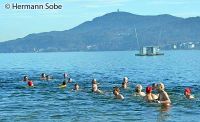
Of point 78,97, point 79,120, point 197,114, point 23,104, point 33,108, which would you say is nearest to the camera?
point 79,120

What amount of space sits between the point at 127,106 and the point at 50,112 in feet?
22.8

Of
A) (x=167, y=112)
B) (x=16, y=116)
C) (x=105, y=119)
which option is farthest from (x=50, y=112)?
(x=167, y=112)

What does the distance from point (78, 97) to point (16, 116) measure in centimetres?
1343

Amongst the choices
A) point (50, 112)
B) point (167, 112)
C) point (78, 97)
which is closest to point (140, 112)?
point (167, 112)

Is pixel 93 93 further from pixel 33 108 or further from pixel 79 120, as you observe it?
pixel 79 120

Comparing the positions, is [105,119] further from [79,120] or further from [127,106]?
[127,106]

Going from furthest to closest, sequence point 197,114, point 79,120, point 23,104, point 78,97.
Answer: point 78,97, point 23,104, point 197,114, point 79,120

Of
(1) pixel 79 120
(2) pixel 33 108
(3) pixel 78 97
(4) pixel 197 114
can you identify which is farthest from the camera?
(3) pixel 78 97

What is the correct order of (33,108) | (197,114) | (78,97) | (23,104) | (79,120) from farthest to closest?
(78,97) < (23,104) < (33,108) < (197,114) < (79,120)

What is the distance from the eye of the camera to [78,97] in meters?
48.5

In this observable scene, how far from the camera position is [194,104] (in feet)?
136

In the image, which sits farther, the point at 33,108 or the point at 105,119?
the point at 33,108

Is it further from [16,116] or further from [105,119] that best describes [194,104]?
[16,116]

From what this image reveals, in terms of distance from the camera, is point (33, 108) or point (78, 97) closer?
point (33, 108)
